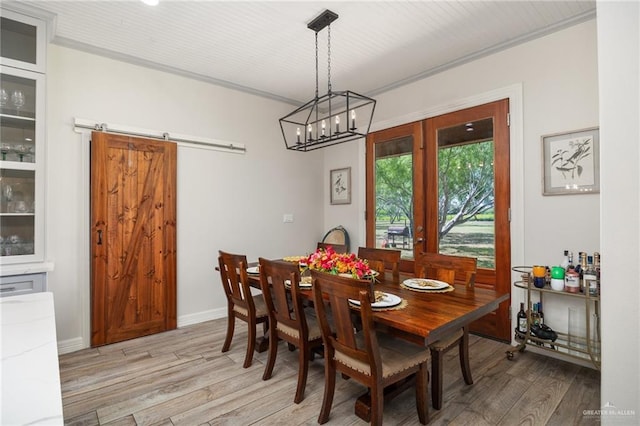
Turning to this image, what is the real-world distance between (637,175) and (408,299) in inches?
49.6

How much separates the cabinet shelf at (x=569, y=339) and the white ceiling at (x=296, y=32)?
2.17 meters

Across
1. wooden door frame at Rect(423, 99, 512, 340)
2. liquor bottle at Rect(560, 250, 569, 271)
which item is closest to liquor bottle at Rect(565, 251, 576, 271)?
liquor bottle at Rect(560, 250, 569, 271)

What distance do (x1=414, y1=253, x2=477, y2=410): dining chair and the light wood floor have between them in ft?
0.45

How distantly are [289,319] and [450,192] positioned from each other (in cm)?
230

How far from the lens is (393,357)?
182 cm

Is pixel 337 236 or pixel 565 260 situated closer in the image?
pixel 565 260

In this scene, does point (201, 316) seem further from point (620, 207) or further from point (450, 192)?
point (620, 207)

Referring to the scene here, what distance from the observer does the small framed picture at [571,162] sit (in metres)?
2.57

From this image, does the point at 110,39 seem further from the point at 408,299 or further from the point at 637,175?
the point at 637,175

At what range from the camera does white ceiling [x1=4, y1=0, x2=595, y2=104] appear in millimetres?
2502

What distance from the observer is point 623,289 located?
1.42m

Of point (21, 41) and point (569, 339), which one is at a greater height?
point (21, 41)

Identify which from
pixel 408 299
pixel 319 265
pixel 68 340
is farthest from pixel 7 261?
pixel 408 299

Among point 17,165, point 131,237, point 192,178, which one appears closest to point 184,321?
point 131,237
